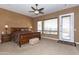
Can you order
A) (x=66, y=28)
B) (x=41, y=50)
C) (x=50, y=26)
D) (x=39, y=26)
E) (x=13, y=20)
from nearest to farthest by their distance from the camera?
(x=41, y=50) → (x=66, y=28) → (x=13, y=20) → (x=50, y=26) → (x=39, y=26)

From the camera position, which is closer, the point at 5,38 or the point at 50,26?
the point at 5,38

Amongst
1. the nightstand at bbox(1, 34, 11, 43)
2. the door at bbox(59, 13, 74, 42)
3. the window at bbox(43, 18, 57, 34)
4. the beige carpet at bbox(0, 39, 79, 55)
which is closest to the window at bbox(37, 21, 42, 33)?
the window at bbox(43, 18, 57, 34)

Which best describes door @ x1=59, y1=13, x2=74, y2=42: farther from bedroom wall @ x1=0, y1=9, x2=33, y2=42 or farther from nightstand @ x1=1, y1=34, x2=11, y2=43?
nightstand @ x1=1, y1=34, x2=11, y2=43

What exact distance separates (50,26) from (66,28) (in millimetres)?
1925

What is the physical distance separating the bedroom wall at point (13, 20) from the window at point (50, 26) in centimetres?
149

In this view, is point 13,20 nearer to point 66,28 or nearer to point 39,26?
point 39,26

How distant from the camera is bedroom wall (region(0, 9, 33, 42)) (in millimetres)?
7013

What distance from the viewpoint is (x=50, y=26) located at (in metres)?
8.17

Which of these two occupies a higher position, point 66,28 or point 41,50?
point 66,28

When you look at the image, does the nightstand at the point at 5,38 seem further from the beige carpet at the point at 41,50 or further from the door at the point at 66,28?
the door at the point at 66,28

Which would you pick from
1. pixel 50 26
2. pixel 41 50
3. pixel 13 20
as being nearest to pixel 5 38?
pixel 13 20

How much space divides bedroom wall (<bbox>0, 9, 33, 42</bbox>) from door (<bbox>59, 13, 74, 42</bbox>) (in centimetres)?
325

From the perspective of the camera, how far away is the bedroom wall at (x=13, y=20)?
276 inches
